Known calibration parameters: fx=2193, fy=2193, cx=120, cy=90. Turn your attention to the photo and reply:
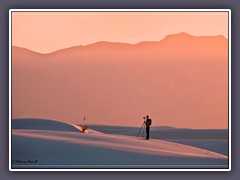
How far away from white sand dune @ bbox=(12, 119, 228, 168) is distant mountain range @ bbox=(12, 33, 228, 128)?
273mm

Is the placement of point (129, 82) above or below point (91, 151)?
above

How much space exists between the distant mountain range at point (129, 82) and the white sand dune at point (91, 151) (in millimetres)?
273

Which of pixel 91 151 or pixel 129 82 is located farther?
pixel 129 82

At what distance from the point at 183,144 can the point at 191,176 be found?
0.69 meters

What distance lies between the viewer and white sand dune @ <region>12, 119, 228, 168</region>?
36812 mm

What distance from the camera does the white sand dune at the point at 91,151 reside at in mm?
36812

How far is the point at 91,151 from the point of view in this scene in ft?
121

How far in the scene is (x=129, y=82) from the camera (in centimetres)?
3709

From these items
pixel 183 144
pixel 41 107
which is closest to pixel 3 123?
pixel 41 107

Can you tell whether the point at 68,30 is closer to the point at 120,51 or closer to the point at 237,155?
the point at 120,51

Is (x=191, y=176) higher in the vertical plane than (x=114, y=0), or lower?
lower

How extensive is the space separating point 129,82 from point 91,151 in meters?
1.34

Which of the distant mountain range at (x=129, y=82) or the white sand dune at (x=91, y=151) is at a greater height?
the distant mountain range at (x=129, y=82)

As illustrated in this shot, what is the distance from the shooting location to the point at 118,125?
37062mm
